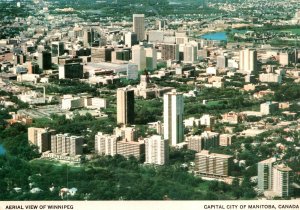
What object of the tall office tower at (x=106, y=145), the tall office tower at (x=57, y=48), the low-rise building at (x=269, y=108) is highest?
the tall office tower at (x=57, y=48)

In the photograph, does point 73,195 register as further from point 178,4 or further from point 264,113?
point 178,4

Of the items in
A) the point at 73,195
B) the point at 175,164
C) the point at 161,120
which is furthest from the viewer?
the point at 161,120

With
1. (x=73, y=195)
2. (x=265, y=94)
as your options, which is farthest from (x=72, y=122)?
(x=265, y=94)

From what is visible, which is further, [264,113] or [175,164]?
[264,113]

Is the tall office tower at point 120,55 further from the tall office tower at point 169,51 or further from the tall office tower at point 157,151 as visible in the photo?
the tall office tower at point 157,151

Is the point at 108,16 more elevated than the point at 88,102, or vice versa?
the point at 108,16

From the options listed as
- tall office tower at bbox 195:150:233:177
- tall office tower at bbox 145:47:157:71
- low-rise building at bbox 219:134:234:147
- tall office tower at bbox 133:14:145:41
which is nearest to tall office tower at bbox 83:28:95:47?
tall office tower at bbox 133:14:145:41

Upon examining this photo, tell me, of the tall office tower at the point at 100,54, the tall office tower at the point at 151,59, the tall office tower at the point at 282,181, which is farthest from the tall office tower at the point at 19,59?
the tall office tower at the point at 282,181
